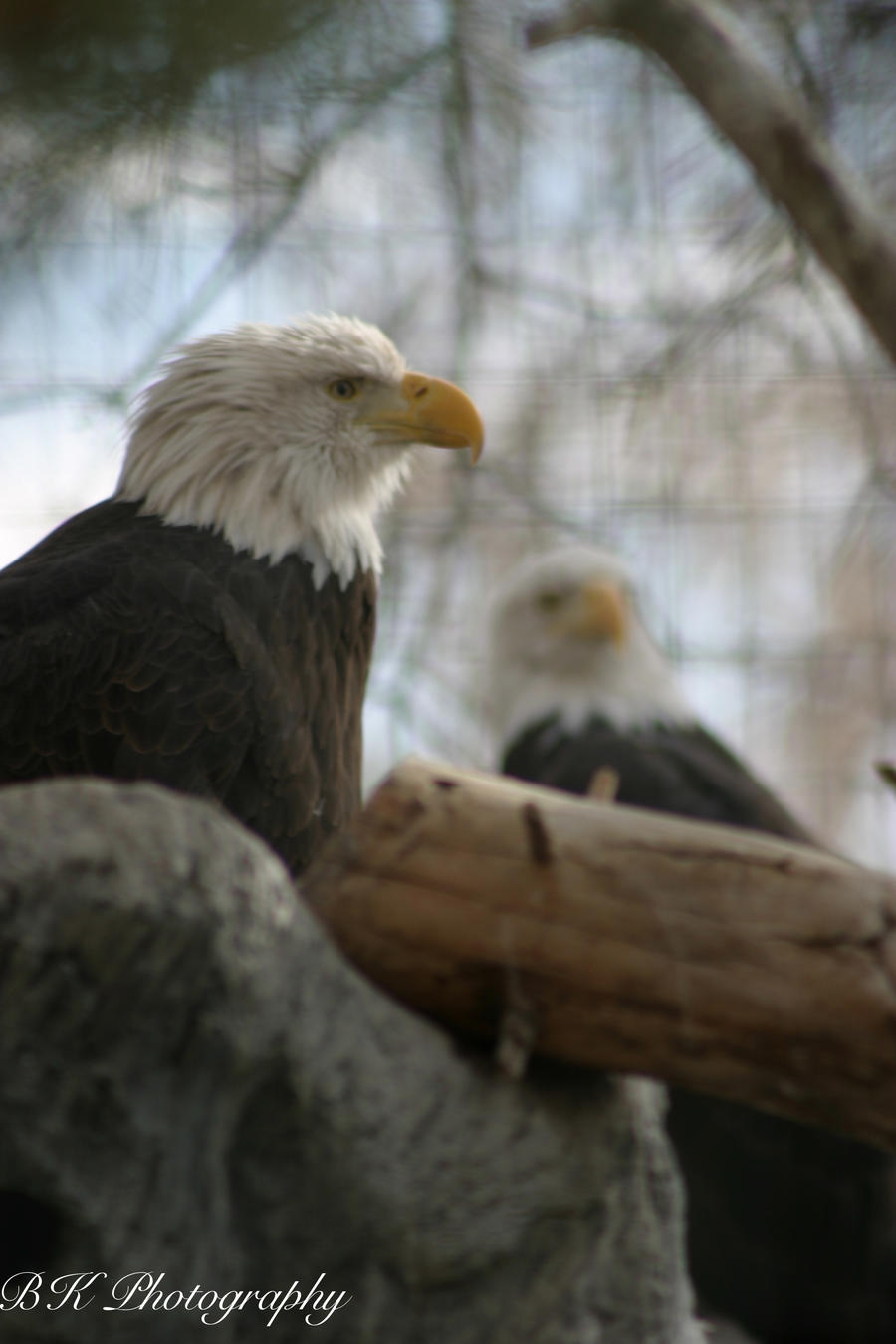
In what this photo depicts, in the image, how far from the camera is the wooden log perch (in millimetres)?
1174

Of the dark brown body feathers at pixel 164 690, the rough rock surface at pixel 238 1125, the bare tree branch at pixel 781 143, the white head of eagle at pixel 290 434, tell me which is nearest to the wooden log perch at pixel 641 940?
the rough rock surface at pixel 238 1125

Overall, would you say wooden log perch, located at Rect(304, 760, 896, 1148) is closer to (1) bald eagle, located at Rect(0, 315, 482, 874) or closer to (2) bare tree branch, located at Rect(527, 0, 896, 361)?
(1) bald eagle, located at Rect(0, 315, 482, 874)

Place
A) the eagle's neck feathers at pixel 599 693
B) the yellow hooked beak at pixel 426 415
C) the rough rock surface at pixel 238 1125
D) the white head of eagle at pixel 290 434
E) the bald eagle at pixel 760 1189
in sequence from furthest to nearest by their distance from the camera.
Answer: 1. the eagle's neck feathers at pixel 599 693
2. the bald eagle at pixel 760 1189
3. the yellow hooked beak at pixel 426 415
4. the white head of eagle at pixel 290 434
5. the rough rock surface at pixel 238 1125

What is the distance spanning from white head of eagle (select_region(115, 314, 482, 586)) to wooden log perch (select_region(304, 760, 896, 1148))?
124cm

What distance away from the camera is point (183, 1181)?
46.0 inches

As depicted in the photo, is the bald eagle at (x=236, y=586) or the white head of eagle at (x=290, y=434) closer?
the bald eagle at (x=236, y=586)

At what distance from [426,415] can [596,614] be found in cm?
160

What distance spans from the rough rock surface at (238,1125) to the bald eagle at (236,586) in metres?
0.85

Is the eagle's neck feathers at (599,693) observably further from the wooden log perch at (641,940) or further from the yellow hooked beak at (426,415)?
the wooden log perch at (641,940)

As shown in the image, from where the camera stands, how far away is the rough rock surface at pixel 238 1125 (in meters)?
1.09

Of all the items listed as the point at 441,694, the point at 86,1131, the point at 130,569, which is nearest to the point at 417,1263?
the point at 86,1131

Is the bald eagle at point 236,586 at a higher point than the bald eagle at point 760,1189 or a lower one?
higher

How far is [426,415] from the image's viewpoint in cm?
255

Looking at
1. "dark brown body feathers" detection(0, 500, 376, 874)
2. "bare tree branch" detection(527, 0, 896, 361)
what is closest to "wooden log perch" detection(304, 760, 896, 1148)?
"dark brown body feathers" detection(0, 500, 376, 874)
